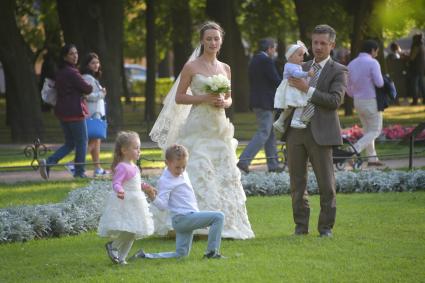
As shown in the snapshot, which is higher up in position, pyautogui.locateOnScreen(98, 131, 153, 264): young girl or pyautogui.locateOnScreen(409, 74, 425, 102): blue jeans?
pyautogui.locateOnScreen(98, 131, 153, 264): young girl

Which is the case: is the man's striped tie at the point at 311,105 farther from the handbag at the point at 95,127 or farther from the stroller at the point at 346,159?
the handbag at the point at 95,127

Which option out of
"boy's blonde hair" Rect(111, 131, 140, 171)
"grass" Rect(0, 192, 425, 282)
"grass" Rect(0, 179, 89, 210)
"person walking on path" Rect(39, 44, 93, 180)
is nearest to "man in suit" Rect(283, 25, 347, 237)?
"grass" Rect(0, 192, 425, 282)

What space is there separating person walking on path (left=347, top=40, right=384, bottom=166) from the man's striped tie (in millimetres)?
7372

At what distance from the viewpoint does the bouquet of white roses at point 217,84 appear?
33.4 feet

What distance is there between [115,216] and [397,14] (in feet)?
11.1

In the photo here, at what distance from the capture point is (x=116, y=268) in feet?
28.1

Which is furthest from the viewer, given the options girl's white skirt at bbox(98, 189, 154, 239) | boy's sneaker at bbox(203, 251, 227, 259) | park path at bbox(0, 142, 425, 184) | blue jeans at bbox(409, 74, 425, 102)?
blue jeans at bbox(409, 74, 425, 102)

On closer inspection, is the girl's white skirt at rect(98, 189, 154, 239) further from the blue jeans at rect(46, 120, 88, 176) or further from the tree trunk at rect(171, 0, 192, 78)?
the tree trunk at rect(171, 0, 192, 78)

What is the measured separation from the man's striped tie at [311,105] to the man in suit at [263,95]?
6.70 m

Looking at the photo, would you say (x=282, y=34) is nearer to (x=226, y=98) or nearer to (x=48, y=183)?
(x=48, y=183)

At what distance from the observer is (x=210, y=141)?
34.8ft

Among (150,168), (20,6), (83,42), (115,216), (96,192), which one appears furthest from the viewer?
(20,6)

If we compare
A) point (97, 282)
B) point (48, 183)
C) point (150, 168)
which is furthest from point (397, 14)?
point (150, 168)

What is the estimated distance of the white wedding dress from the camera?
10297mm
